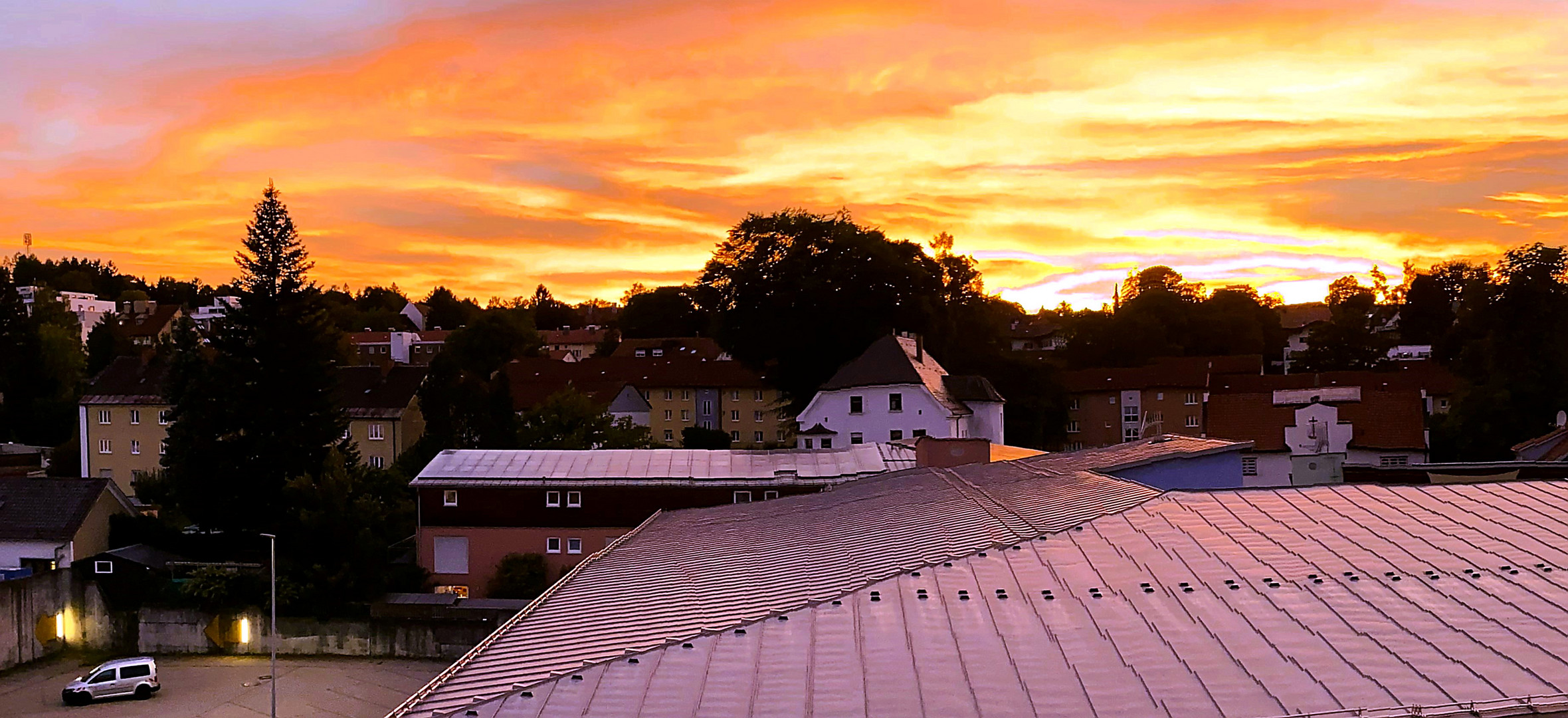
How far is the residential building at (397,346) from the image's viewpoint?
316 ft

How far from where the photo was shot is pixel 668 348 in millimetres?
97438

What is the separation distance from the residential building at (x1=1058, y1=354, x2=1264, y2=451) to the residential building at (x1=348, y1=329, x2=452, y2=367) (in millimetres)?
44733

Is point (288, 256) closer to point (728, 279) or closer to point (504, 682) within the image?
point (728, 279)

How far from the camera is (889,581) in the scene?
1058cm

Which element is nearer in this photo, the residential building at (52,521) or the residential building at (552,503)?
the residential building at (552,503)

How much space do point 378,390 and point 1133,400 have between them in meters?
41.5

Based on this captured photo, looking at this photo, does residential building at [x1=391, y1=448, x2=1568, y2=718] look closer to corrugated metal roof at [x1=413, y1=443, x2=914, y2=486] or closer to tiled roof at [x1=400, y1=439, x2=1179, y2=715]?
tiled roof at [x1=400, y1=439, x2=1179, y2=715]

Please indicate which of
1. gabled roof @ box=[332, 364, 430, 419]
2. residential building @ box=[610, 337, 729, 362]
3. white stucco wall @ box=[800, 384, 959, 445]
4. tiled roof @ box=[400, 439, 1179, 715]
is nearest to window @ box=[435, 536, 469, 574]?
tiled roof @ box=[400, 439, 1179, 715]

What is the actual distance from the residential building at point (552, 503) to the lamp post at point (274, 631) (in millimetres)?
3781

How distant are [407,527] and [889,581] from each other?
3007 cm

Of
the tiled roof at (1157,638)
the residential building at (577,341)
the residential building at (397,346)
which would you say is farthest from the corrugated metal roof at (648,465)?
the residential building at (577,341)

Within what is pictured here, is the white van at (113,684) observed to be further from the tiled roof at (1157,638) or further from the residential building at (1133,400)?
the residential building at (1133,400)

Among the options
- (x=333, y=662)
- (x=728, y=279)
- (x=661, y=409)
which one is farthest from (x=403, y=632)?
(x=661, y=409)

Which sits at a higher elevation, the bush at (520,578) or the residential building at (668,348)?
the residential building at (668,348)
